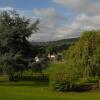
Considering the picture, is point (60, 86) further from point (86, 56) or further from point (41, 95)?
point (86, 56)

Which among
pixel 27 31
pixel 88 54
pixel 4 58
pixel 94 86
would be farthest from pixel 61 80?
pixel 27 31

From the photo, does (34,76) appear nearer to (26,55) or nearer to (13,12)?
(26,55)

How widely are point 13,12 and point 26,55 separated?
735cm

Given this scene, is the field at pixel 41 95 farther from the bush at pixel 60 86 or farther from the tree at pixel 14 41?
the tree at pixel 14 41

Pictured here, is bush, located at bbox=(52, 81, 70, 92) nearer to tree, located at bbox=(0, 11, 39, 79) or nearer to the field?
the field

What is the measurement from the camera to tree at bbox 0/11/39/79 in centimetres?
5538

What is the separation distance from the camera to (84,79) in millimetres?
50281

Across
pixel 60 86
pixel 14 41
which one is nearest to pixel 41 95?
pixel 60 86

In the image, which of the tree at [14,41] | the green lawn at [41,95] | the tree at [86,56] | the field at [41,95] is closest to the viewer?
the green lawn at [41,95]

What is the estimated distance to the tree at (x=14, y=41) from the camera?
182 feet

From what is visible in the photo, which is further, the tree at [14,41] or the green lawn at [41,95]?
the tree at [14,41]

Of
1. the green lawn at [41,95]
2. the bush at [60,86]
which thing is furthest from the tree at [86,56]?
the green lawn at [41,95]

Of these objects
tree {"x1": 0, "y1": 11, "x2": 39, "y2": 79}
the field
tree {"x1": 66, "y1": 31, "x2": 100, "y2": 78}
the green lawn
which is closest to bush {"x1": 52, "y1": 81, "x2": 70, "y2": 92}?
the field

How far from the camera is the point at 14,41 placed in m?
58.0
